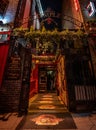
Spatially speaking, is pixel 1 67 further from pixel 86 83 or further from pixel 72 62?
pixel 86 83

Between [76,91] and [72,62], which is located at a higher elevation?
[72,62]

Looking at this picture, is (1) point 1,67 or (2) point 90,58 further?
(2) point 90,58

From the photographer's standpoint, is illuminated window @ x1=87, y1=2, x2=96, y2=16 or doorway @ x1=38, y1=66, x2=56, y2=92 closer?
illuminated window @ x1=87, y1=2, x2=96, y2=16

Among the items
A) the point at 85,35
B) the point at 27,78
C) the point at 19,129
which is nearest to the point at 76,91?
the point at 27,78

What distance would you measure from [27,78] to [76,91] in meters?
3.56

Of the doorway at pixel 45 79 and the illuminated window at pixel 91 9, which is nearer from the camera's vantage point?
the illuminated window at pixel 91 9

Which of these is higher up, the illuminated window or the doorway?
the illuminated window

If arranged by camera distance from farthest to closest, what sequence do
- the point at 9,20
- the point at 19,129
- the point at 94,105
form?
the point at 9,20 < the point at 94,105 < the point at 19,129

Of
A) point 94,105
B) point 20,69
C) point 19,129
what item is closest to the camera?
point 19,129

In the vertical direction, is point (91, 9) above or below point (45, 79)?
above

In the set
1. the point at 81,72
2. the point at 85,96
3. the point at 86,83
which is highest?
the point at 81,72

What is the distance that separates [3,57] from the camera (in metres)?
8.59

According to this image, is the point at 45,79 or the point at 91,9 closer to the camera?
the point at 91,9

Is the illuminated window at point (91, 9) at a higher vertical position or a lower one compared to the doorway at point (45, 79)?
higher
